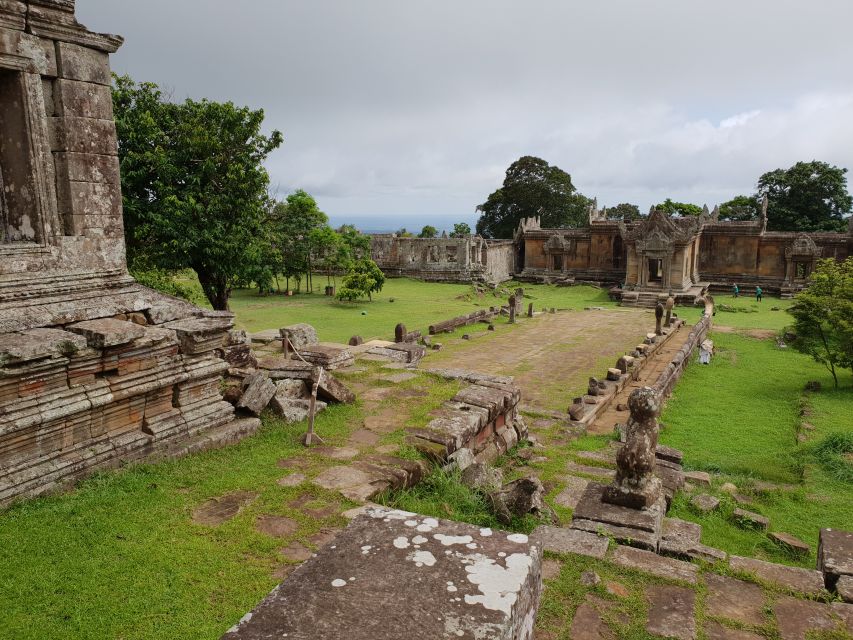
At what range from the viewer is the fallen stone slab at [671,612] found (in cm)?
380

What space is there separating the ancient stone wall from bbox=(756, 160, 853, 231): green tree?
22732 millimetres

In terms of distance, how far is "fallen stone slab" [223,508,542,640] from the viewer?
2.16m

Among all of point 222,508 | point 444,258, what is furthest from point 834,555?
point 444,258

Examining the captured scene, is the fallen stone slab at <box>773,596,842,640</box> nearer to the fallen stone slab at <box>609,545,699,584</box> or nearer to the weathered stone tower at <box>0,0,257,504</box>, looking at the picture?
the fallen stone slab at <box>609,545,699,584</box>

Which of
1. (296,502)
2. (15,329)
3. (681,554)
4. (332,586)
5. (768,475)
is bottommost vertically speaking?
(768,475)

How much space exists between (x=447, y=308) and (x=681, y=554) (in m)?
23.7

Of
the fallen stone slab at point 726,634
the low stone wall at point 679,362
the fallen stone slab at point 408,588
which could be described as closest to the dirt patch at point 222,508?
the fallen stone slab at point 408,588

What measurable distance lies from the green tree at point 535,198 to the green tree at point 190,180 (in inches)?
1592

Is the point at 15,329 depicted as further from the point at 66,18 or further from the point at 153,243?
the point at 153,243

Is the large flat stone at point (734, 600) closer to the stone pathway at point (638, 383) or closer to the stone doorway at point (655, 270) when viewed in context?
the stone pathway at point (638, 383)

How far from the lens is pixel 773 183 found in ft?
156

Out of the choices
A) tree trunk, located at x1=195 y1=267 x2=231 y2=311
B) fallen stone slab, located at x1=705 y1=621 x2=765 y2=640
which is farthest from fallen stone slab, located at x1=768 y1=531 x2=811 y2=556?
tree trunk, located at x1=195 y1=267 x2=231 y2=311

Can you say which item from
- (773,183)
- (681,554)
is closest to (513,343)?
(681,554)

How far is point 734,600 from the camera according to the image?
4.20 meters
